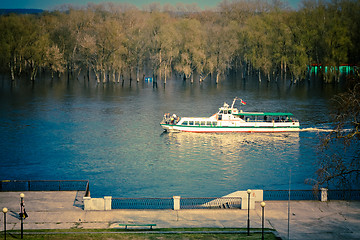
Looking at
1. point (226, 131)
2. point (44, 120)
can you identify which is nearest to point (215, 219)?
point (226, 131)

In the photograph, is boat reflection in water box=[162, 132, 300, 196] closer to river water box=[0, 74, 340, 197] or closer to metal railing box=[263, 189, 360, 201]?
river water box=[0, 74, 340, 197]

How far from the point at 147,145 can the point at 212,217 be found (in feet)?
148

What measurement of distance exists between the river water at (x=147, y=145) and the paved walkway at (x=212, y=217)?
8.54 metres

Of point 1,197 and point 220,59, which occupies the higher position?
point 220,59

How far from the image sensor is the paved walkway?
4028cm

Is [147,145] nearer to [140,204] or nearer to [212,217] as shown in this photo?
[140,204]

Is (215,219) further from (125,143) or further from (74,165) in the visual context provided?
(125,143)

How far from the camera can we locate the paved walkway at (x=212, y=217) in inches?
1586

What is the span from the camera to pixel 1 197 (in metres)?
48.2

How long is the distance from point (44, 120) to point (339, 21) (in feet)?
356

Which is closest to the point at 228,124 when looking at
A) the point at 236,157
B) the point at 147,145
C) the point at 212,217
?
the point at 147,145

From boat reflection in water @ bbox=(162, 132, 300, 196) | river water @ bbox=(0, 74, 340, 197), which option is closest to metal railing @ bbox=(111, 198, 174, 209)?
river water @ bbox=(0, 74, 340, 197)

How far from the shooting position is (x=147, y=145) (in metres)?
87.0

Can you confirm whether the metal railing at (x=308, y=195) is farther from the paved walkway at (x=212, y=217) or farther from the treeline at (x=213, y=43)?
the treeline at (x=213, y=43)
